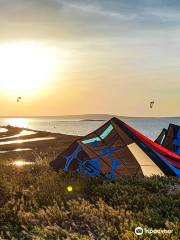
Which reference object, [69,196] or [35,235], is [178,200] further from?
[35,235]

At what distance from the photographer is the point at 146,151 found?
14805mm

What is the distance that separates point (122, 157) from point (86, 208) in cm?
518

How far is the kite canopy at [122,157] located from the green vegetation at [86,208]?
892 millimetres

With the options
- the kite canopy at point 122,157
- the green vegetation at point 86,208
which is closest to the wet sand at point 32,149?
the kite canopy at point 122,157

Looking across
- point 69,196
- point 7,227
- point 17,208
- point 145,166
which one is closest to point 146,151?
point 145,166

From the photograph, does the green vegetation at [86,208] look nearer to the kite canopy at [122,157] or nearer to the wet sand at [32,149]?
the kite canopy at [122,157]

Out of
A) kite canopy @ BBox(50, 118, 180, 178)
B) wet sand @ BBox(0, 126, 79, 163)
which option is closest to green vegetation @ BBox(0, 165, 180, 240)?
kite canopy @ BBox(50, 118, 180, 178)

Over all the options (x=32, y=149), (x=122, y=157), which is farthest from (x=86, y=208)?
(x=32, y=149)

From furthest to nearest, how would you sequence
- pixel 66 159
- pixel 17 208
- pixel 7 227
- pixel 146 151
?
pixel 66 159 < pixel 146 151 < pixel 17 208 < pixel 7 227

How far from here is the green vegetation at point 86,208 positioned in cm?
862

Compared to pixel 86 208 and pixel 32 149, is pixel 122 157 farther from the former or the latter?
pixel 32 149

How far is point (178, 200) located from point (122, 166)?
4.53 m

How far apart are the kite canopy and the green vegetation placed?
0.89 m

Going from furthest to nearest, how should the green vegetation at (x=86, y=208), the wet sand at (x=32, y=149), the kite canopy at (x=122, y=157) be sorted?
1. the wet sand at (x=32, y=149)
2. the kite canopy at (x=122, y=157)
3. the green vegetation at (x=86, y=208)
